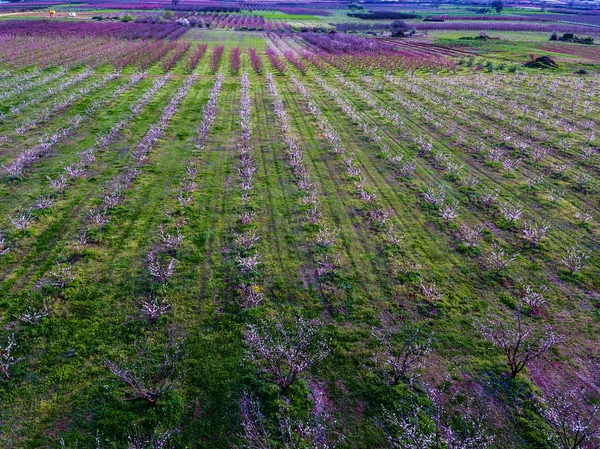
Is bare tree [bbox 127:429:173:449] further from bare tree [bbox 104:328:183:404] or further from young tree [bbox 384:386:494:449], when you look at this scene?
young tree [bbox 384:386:494:449]

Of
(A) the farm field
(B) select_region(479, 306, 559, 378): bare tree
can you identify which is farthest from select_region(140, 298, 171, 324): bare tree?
(B) select_region(479, 306, 559, 378): bare tree

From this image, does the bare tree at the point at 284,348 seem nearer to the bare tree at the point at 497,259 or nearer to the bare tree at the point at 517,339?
the bare tree at the point at 517,339

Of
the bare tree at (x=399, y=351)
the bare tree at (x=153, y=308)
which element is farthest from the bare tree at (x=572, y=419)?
the bare tree at (x=153, y=308)

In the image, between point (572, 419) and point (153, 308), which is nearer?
point (572, 419)

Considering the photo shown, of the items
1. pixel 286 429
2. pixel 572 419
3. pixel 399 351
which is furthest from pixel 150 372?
pixel 572 419

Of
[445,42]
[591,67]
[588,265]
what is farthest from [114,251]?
[445,42]

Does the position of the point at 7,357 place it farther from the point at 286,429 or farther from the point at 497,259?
the point at 497,259
